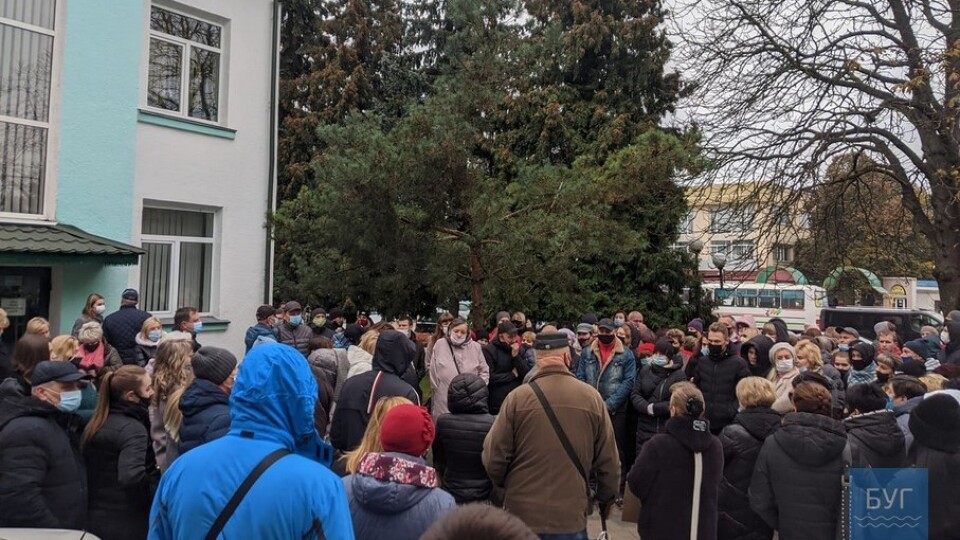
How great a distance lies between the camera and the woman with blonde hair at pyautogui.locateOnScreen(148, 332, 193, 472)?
4432 millimetres

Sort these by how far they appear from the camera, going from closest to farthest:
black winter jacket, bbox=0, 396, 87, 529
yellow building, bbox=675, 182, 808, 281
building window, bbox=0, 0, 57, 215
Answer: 1. black winter jacket, bbox=0, 396, 87, 529
2. building window, bbox=0, 0, 57, 215
3. yellow building, bbox=675, 182, 808, 281

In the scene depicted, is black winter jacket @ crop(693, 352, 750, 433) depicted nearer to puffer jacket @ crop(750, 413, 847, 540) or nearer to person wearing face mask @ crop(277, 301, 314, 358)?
puffer jacket @ crop(750, 413, 847, 540)

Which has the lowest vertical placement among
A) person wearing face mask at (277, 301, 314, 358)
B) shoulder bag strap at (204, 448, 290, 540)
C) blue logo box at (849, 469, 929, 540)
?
blue logo box at (849, 469, 929, 540)

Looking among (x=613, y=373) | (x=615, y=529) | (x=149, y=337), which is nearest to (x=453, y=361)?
(x=613, y=373)

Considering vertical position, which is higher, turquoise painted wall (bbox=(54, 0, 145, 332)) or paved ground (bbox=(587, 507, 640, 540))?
turquoise painted wall (bbox=(54, 0, 145, 332))

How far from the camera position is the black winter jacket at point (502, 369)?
842cm

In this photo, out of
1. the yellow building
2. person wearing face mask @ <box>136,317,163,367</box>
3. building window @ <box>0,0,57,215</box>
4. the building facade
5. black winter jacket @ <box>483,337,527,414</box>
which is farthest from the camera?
the yellow building

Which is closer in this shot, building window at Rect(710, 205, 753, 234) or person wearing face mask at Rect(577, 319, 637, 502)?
person wearing face mask at Rect(577, 319, 637, 502)

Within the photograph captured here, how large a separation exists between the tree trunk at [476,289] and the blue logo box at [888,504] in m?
6.78

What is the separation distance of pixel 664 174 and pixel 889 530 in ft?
26.5

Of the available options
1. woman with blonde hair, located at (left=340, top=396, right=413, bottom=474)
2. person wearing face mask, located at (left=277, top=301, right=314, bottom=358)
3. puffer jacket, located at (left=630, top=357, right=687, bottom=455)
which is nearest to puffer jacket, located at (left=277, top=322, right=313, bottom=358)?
person wearing face mask, located at (left=277, top=301, right=314, bottom=358)

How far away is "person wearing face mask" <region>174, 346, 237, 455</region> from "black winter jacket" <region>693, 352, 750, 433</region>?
14.9 feet

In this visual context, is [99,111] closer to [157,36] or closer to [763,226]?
[157,36]

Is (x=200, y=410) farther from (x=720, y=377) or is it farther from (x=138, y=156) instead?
(x=138, y=156)
